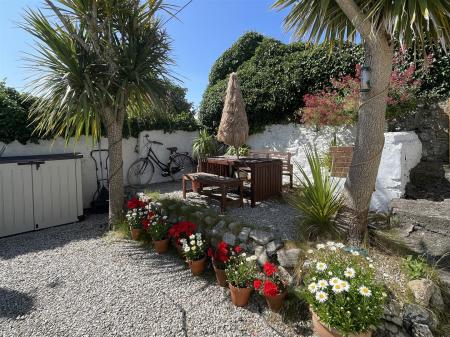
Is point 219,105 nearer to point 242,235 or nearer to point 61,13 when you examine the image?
point 61,13

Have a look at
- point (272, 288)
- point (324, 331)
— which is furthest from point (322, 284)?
point (272, 288)

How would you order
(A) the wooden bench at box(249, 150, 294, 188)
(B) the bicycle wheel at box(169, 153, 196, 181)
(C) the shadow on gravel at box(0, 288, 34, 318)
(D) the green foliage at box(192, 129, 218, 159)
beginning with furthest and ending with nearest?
(B) the bicycle wheel at box(169, 153, 196, 181) < (D) the green foliage at box(192, 129, 218, 159) < (A) the wooden bench at box(249, 150, 294, 188) < (C) the shadow on gravel at box(0, 288, 34, 318)

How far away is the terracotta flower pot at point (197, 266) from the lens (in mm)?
3381

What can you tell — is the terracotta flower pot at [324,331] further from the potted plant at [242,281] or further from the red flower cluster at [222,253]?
the red flower cluster at [222,253]

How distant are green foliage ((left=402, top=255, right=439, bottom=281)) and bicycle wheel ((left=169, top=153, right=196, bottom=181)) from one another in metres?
6.25

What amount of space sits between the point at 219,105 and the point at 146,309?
6.84 metres

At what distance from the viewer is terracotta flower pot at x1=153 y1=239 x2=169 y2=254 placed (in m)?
4.02

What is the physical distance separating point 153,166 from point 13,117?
3.32m

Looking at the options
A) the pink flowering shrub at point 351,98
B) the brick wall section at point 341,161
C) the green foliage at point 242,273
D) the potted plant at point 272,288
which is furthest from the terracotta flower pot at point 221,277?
the pink flowering shrub at point 351,98

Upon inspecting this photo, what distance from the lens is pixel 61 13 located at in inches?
158

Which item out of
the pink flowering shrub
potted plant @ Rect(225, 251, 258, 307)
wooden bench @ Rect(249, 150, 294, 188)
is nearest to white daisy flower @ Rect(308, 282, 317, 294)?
potted plant @ Rect(225, 251, 258, 307)

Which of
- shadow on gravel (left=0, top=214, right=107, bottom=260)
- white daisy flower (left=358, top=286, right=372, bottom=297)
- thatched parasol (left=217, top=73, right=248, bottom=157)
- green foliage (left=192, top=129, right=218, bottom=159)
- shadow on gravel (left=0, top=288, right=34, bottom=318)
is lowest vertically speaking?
shadow on gravel (left=0, top=288, right=34, bottom=318)

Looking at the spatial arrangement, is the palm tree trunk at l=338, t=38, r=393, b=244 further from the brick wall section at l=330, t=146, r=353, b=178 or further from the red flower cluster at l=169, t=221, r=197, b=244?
the red flower cluster at l=169, t=221, r=197, b=244

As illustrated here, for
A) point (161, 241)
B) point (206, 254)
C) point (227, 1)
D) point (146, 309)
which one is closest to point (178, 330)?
point (146, 309)
